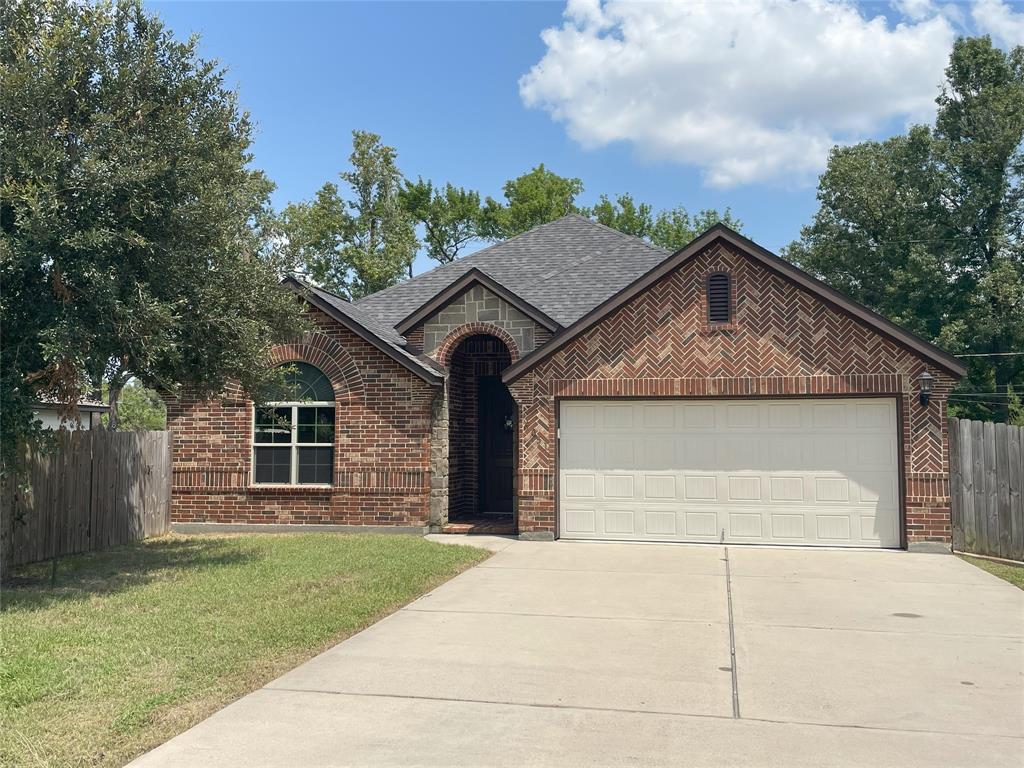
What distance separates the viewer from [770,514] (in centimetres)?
1275

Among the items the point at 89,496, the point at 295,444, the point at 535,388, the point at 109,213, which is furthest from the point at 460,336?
the point at 109,213

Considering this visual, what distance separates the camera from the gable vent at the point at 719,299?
42.4 ft

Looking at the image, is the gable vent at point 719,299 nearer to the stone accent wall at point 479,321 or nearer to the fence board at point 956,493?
the stone accent wall at point 479,321

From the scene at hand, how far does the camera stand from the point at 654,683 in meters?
5.77

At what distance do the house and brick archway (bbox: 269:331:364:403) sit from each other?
4cm

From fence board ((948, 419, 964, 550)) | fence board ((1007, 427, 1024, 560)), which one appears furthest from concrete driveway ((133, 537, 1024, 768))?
fence board ((948, 419, 964, 550))

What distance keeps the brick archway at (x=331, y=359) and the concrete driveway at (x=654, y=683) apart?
6105 millimetres

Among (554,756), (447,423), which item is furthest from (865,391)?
(554,756)

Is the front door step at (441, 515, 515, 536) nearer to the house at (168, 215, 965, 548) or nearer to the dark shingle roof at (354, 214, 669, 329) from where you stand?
the house at (168, 215, 965, 548)

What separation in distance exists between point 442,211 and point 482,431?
87.9ft

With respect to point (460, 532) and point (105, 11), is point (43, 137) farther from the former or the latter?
point (460, 532)

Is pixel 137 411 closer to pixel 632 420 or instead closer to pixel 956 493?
pixel 632 420

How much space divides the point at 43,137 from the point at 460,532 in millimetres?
8876

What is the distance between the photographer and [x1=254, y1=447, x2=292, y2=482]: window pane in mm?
14977
